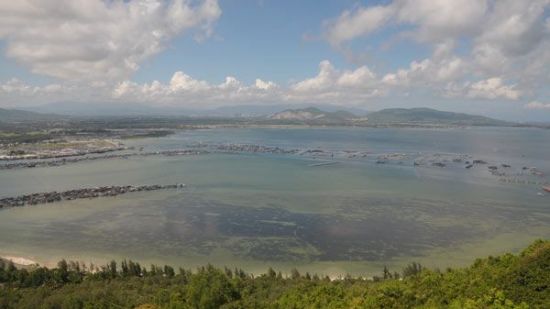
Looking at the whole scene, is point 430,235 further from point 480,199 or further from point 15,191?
point 15,191

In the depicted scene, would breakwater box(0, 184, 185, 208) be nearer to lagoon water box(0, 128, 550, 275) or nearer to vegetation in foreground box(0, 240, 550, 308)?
lagoon water box(0, 128, 550, 275)

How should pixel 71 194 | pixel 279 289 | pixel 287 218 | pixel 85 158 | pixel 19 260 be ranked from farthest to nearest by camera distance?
pixel 85 158
pixel 71 194
pixel 287 218
pixel 19 260
pixel 279 289

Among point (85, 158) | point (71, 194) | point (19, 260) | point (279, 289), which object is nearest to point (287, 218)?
point (279, 289)

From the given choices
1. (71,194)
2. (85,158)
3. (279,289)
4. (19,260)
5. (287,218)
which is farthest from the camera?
(85,158)

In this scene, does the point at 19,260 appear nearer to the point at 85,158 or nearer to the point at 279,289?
the point at 279,289

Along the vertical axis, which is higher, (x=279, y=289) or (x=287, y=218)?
(x=279, y=289)

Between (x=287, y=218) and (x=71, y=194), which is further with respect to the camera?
(x=71, y=194)

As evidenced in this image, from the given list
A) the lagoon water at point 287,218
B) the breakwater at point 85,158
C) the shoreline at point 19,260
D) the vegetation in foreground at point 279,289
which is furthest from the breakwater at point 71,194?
the breakwater at point 85,158
